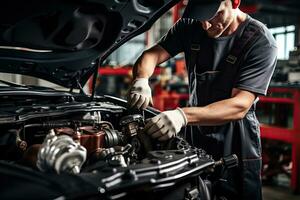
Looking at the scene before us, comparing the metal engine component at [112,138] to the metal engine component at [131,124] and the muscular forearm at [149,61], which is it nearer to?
the metal engine component at [131,124]

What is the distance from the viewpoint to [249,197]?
1934 millimetres

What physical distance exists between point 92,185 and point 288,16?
11544mm

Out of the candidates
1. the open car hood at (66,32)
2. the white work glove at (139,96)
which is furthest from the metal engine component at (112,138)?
the open car hood at (66,32)

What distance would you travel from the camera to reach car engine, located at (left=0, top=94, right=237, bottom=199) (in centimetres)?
104

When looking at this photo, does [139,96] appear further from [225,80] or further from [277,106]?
[277,106]

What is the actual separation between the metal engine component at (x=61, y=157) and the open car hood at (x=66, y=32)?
26.1 inches

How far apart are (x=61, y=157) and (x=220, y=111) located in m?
0.86

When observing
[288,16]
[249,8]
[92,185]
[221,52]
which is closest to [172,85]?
[249,8]

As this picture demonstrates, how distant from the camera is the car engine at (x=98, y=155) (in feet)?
3.42

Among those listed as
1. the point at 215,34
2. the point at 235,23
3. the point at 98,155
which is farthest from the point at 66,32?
the point at 235,23

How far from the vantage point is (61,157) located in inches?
42.6

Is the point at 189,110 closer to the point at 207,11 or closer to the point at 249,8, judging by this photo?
the point at 207,11

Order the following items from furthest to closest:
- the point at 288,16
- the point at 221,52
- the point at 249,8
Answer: the point at 288,16
the point at 249,8
the point at 221,52

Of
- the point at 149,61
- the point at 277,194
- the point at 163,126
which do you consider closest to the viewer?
the point at 163,126
